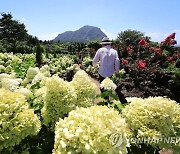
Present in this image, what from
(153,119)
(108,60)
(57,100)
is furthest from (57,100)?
(108,60)

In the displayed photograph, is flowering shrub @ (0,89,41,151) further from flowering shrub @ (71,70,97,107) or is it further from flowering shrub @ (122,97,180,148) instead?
flowering shrub @ (122,97,180,148)

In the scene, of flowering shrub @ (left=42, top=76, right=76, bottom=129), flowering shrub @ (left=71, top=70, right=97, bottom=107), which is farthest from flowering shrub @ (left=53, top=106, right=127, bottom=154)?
flowering shrub @ (left=71, top=70, right=97, bottom=107)

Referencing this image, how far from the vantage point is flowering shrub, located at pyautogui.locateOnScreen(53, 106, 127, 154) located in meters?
1.23

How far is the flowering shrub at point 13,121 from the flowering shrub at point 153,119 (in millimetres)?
641

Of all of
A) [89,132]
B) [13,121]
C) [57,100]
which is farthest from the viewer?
[57,100]

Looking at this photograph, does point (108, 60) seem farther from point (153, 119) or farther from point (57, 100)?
point (153, 119)

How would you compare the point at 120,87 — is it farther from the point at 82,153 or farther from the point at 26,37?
the point at 26,37

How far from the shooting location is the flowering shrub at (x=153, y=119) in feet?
5.28

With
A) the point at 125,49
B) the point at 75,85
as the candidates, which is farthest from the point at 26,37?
the point at 75,85

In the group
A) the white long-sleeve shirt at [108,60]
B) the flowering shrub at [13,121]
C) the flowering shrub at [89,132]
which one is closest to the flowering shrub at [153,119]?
the flowering shrub at [89,132]

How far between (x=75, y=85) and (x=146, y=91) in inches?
191

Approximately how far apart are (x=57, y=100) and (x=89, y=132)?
24.5 inches

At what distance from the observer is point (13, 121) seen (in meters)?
1.54

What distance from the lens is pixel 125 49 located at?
12.5 meters
